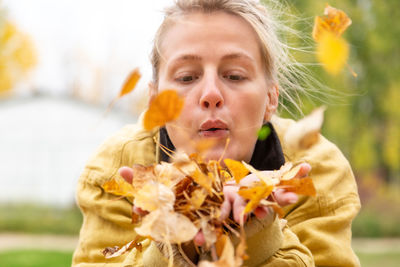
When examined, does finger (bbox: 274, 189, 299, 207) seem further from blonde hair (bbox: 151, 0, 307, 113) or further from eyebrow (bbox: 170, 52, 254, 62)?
blonde hair (bbox: 151, 0, 307, 113)

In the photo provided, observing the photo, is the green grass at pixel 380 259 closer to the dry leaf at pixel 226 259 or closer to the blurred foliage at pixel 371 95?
the blurred foliage at pixel 371 95

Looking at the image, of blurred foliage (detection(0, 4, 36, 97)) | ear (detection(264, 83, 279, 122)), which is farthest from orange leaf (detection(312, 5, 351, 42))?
blurred foliage (detection(0, 4, 36, 97))

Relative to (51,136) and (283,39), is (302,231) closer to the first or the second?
(283,39)

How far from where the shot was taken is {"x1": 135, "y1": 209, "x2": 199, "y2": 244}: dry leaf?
1.08 m

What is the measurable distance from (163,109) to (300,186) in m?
0.35

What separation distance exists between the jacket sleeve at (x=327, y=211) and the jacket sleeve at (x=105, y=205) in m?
0.60

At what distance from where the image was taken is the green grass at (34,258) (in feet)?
21.9

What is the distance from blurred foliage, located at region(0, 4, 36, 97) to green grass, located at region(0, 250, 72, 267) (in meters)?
8.62

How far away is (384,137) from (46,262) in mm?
11069

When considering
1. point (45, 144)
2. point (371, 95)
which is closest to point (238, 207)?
point (45, 144)

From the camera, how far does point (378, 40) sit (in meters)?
12.9

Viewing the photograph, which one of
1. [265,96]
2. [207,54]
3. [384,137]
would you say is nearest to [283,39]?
[265,96]

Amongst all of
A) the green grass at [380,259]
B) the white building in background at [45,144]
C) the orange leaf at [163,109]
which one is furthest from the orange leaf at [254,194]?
the white building in background at [45,144]

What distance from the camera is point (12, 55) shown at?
15102 millimetres
